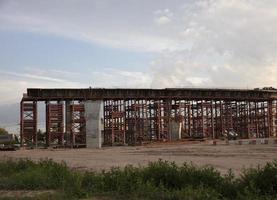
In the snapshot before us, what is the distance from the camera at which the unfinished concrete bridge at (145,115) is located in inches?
2643

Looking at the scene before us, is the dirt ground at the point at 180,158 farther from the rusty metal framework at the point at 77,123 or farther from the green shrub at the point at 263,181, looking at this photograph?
the rusty metal framework at the point at 77,123

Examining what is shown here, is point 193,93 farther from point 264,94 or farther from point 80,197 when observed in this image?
point 80,197

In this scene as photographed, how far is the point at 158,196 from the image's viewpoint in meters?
12.1

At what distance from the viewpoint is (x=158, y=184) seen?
13.7 m

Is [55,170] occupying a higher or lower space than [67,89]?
lower

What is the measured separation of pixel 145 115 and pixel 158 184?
64.8 meters

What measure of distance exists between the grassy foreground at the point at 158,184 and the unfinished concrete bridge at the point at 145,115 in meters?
46.4

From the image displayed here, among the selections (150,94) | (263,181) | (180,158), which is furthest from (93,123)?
(263,181)

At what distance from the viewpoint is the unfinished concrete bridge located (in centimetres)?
6712

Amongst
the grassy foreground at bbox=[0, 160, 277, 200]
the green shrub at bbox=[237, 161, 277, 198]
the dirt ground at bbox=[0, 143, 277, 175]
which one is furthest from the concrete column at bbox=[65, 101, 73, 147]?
the green shrub at bbox=[237, 161, 277, 198]

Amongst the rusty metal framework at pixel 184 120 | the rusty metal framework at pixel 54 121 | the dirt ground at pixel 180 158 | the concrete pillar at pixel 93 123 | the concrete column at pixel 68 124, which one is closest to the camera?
the dirt ground at pixel 180 158

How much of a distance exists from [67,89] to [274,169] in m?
60.0

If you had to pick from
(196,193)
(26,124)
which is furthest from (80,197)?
(26,124)

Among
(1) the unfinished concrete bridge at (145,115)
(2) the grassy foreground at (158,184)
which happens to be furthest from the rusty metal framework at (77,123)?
(2) the grassy foreground at (158,184)
